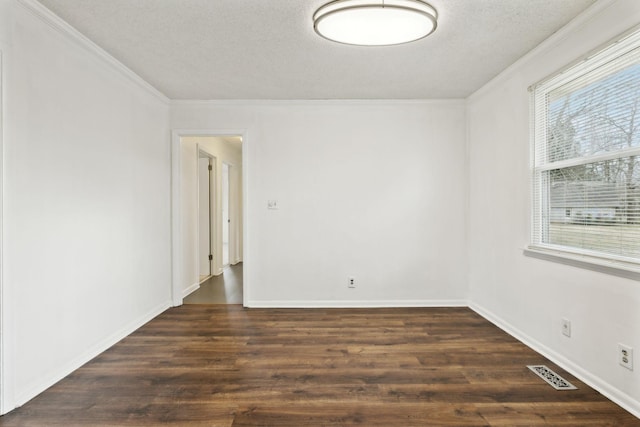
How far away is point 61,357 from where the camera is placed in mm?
2572

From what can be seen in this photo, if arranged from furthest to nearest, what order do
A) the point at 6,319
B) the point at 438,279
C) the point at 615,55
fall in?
the point at 438,279 < the point at 615,55 < the point at 6,319

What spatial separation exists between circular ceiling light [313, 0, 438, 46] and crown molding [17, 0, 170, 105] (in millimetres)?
1726

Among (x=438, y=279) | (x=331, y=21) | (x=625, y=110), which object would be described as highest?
(x=331, y=21)

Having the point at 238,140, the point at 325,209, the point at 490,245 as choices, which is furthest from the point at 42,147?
the point at 238,140

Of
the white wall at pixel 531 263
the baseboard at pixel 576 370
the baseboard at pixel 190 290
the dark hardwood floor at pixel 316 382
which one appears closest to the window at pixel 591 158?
the white wall at pixel 531 263

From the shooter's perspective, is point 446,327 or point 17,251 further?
point 446,327

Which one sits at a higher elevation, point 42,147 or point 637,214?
point 42,147

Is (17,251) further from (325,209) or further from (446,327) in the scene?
(446,327)

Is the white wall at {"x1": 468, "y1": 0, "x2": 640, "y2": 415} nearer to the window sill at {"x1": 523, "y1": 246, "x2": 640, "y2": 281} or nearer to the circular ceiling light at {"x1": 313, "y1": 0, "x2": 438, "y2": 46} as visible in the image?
the window sill at {"x1": 523, "y1": 246, "x2": 640, "y2": 281}

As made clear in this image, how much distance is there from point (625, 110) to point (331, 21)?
1843 millimetres

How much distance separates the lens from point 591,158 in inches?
98.0

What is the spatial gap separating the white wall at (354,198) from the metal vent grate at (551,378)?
172 centimetres

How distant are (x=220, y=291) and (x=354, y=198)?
2.36 meters

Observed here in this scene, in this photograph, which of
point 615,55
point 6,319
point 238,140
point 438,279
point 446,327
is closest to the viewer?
point 6,319
